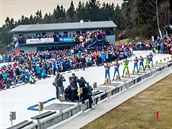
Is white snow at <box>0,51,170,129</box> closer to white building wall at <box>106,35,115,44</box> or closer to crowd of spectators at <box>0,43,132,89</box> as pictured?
crowd of spectators at <box>0,43,132,89</box>

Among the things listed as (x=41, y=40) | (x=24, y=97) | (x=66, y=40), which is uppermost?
(x=41, y=40)

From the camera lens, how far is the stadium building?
61806mm

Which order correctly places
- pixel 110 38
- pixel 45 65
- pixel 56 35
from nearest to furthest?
pixel 45 65 < pixel 56 35 < pixel 110 38

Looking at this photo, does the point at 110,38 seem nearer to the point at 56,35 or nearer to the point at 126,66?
the point at 56,35

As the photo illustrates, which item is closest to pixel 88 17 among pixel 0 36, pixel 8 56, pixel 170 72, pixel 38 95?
pixel 0 36

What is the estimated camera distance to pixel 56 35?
205 ft

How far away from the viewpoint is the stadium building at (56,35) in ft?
203

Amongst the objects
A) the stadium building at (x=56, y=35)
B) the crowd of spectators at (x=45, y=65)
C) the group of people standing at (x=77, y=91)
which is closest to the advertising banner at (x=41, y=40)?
the stadium building at (x=56, y=35)

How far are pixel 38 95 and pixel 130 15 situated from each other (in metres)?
73.9

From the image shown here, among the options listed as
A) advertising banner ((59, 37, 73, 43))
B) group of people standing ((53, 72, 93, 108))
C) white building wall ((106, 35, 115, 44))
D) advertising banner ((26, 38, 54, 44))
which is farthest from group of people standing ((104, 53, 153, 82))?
white building wall ((106, 35, 115, 44))

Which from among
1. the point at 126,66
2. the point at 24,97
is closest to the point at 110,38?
the point at 126,66

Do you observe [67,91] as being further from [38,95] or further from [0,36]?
[0,36]

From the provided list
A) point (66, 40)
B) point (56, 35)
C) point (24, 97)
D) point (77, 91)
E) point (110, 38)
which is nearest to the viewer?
point (77, 91)

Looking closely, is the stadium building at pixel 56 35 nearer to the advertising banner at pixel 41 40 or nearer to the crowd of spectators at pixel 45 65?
the advertising banner at pixel 41 40
